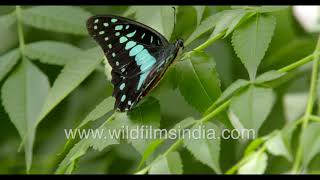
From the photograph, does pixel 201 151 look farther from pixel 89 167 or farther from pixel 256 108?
pixel 89 167

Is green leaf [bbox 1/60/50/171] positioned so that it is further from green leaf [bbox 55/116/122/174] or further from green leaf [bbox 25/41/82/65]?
green leaf [bbox 55/116/122/174]

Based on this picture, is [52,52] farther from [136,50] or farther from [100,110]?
[100,110]

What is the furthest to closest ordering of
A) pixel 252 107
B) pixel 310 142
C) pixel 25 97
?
pixel 25 97 → pixel 252 107 → pixel 310 142

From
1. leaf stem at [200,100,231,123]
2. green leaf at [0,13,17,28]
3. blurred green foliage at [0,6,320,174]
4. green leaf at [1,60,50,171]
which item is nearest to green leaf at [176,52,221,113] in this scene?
blurred green foliage at [0,6,320,174]

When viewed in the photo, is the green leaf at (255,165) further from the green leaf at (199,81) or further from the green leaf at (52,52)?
the green leaf at (52,52)

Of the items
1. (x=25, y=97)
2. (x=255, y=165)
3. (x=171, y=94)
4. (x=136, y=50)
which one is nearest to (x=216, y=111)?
(x=255, y=165)

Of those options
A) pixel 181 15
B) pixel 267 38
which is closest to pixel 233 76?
pixel 181 15
